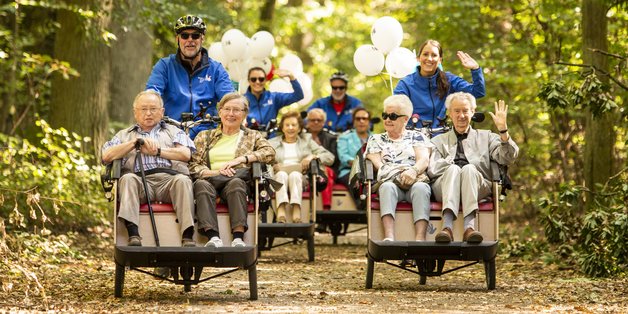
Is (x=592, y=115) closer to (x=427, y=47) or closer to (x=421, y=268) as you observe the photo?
(x=427, y=47)

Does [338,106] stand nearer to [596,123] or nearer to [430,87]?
[596,123]

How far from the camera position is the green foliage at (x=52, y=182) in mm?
12375

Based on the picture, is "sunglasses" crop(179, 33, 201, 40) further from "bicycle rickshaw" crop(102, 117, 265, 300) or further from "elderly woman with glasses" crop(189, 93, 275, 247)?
"bicycle rickshaw" crop(102, 117, 265, 300)

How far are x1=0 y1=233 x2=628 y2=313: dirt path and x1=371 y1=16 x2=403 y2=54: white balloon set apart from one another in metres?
2.97

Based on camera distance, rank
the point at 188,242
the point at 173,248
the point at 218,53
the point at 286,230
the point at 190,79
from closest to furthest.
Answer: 1. the point at 173,248
2. the point at 188,242
3. the point at 190,79
4. the point at 286,230
5. the point at 218,53

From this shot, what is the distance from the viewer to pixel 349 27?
34.9 m

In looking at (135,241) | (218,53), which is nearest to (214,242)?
(135,241)

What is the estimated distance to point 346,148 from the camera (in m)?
14.6

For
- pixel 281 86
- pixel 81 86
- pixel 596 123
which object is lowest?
pixel 596 123

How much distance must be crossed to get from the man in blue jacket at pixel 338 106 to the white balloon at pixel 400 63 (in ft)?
7.97

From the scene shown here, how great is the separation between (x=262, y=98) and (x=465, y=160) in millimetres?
4845

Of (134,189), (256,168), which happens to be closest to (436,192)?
(256,168)

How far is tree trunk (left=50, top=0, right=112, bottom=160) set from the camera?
1449cm

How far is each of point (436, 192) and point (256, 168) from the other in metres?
1.62
